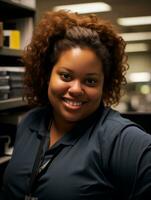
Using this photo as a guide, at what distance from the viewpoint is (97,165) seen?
3.46 ft

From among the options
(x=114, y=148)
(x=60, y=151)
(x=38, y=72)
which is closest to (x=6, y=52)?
(x=38, y=72)

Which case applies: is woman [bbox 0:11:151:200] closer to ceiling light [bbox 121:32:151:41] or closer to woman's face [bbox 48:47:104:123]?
woman's face [bbox 48:47:104:123]

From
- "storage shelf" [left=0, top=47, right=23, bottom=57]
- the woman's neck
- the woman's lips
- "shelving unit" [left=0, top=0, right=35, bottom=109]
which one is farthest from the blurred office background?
the woman's lips

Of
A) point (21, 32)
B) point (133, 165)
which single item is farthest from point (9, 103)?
point (133, 165)

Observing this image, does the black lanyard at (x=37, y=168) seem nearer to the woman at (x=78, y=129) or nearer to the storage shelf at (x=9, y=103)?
the woman at (x=78, y=129)

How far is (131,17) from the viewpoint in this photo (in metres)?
3.09

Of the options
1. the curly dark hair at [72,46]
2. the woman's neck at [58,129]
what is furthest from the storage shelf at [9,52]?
the woman's neck at [58,129]

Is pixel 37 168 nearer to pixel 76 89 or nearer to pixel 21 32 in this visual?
pixel 76 89

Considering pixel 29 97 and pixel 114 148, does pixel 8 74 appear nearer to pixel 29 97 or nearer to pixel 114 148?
pixel 29 97

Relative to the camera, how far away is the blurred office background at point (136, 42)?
120 inches

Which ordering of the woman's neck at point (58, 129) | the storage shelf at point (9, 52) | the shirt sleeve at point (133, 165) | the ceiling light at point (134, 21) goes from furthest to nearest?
1. the ceiling light at point (134, 21)
2. the storage shelf at point (9, 52)
3. the woman's neck at point (58, 129)
4. the shirt sleeve at point (133, 165)

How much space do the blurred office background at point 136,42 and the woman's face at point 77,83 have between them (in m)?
1.93

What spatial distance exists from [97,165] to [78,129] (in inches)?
7.0

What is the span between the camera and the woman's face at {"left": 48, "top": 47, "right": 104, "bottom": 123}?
1119 millimetres
